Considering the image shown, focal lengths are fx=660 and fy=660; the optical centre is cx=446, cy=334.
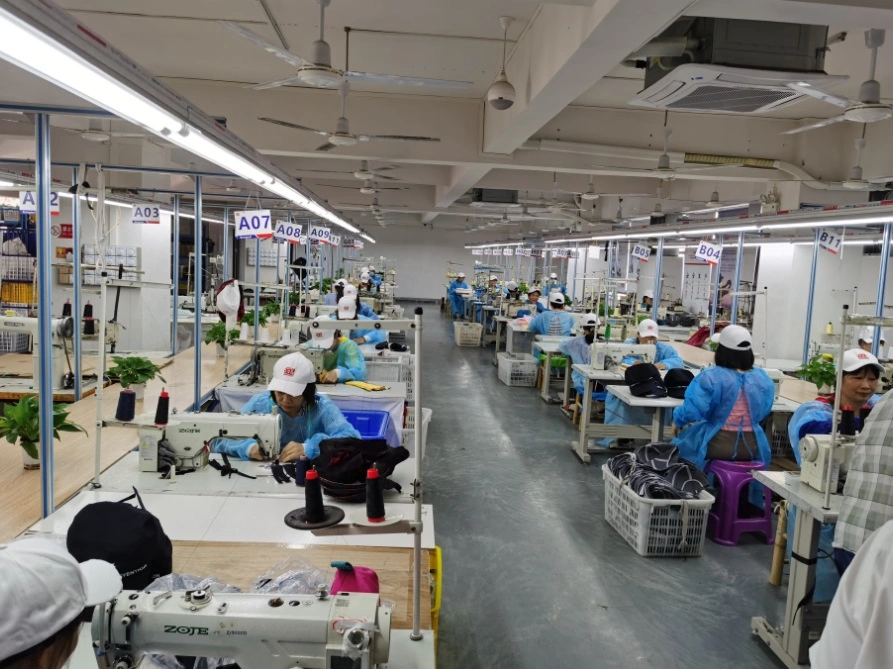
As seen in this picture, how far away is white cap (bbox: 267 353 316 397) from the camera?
367 cm

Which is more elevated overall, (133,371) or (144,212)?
(144,212)

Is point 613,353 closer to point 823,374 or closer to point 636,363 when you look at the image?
point 636,363

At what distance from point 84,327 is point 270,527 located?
479 cm

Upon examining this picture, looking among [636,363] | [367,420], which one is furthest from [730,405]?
[367,420]

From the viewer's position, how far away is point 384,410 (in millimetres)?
5277

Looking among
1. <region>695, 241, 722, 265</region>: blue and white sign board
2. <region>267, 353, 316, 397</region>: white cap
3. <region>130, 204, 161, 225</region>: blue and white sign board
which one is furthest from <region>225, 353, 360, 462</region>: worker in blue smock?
<region>695, 241, 722, 265</region>: blue and white sign board

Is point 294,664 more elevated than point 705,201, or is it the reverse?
point 705,201

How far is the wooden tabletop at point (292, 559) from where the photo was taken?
226 centimetres

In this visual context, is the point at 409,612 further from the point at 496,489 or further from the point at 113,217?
the point at 113,217

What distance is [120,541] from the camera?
1854 millimetres

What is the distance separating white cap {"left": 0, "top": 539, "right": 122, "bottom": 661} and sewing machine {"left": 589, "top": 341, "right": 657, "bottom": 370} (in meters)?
6.19

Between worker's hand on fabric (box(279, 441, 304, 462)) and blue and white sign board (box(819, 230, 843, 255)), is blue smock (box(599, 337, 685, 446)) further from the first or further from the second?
worker's hand on fabric (box(279, 441, 304, 462))

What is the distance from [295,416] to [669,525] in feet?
8.71

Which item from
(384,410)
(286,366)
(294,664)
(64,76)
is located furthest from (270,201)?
(294,664)
